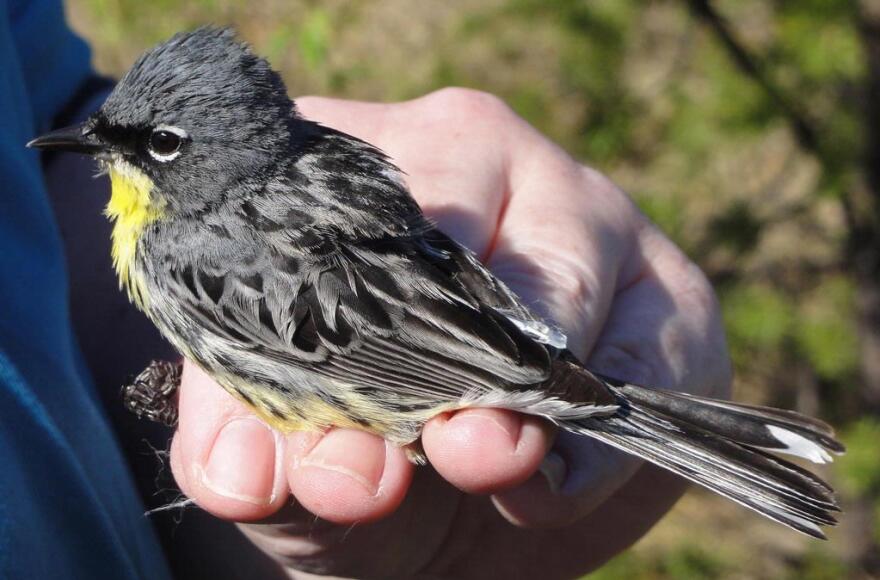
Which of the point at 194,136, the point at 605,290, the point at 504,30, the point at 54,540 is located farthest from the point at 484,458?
the point at 504,30

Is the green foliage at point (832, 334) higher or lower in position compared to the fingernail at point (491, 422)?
higher

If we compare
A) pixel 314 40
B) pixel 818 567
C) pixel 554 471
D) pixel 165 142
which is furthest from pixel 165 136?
pixel 818 567

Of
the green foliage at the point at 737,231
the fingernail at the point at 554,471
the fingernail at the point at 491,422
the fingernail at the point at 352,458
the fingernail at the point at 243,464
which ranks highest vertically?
the green foliage at the point at 737,231

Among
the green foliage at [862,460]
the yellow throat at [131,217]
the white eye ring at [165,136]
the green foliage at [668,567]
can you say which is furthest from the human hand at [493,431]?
the green foliage at [668,567]

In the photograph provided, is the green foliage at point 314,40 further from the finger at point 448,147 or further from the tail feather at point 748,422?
the tail feather at point 748,422

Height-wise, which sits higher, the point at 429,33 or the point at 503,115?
the point at 429,33

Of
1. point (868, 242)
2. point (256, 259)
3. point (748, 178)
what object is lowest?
point (256, 259)

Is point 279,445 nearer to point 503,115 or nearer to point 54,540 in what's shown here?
point 54,540
